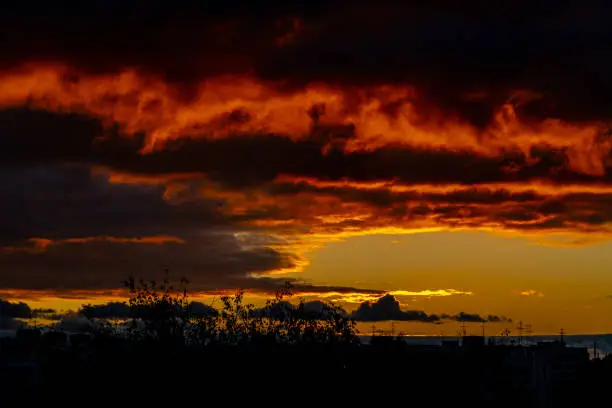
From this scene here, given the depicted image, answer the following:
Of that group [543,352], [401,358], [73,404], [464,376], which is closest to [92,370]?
[73,404]

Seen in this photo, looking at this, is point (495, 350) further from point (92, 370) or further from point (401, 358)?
point (92, 370)

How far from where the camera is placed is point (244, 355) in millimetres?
75062

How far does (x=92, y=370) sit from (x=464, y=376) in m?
29.4

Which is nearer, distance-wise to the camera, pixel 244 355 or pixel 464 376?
pixel 244 355

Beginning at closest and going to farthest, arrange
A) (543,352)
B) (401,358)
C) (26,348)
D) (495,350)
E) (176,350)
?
1. (176,350)
2. (401,358)
3. (26,348)
4. (495,350)
5. (543,352)

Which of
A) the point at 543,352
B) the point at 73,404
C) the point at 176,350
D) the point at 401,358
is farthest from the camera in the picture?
the point at 543,352

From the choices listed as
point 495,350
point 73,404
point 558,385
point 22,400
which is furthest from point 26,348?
point 558,385

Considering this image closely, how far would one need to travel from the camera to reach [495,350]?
10738 centimetres

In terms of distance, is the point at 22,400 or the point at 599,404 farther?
the point at 599,404

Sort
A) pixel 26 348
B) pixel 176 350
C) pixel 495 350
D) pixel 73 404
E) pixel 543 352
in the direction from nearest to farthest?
pixel 73 404, pixel 176 350, pixel 26 348, pixel 495 350, pixel 543 352

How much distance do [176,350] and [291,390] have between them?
309 inches

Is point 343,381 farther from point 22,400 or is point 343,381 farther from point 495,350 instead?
point 495,350

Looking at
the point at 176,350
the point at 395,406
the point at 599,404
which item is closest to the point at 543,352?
the point at 599,404

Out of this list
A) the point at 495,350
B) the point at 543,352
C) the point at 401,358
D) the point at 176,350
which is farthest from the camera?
the point at 543,352
